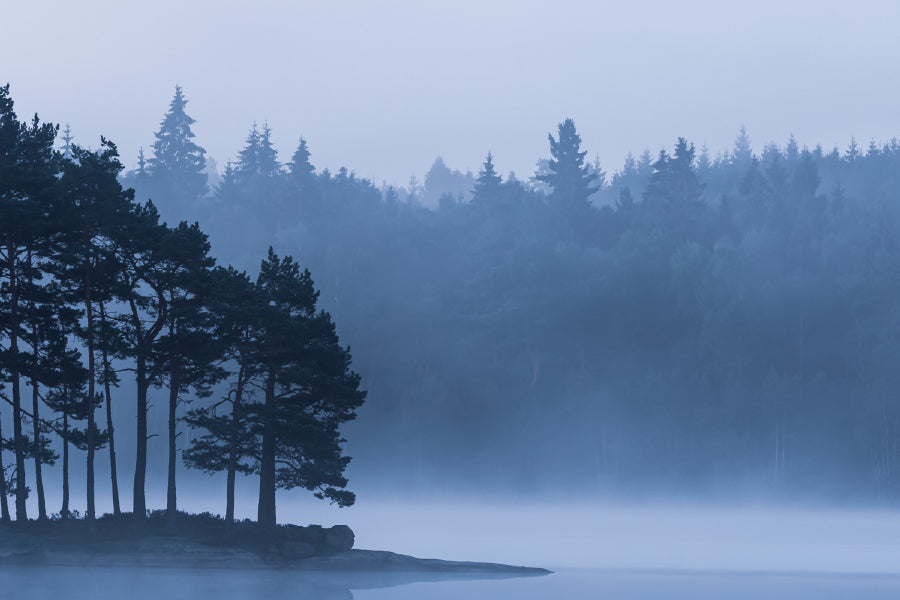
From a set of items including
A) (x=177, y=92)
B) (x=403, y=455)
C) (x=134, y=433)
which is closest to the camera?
(x=403, y=455)

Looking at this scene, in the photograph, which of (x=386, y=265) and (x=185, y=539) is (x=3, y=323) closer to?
(x=185, y=539)

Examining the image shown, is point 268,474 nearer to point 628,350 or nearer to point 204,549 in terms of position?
point 204,549

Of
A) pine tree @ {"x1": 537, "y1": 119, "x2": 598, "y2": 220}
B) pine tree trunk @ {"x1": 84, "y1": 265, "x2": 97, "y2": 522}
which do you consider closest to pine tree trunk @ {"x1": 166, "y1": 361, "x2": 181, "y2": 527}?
pine tree trunk @ {"x1": 84, "y1": 265, "x2": 97, "y2": 522}

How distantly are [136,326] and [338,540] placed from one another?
1060cm

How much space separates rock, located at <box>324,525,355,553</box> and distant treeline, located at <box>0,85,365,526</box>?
145cm

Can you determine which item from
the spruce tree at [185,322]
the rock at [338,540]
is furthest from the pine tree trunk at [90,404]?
the rock at [338,540]

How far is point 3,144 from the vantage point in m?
42.7

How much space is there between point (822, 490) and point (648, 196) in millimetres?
41697

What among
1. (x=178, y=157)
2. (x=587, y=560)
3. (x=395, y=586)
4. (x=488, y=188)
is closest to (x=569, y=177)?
(x=488, y=188)

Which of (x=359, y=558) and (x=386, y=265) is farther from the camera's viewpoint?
(x=386, y=265)

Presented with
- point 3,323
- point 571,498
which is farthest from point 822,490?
point 3,323

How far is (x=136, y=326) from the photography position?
4325 cm

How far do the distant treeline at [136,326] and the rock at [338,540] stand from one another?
4.75 feet

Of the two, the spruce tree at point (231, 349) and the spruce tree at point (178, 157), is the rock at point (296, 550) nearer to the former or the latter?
the spruce tree at point (231, 349)
